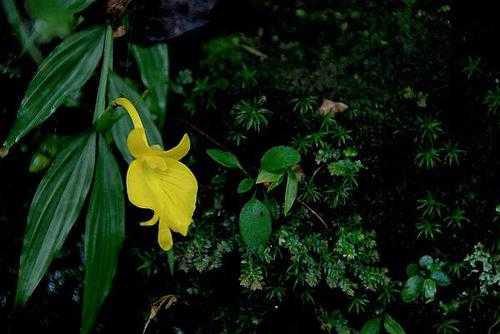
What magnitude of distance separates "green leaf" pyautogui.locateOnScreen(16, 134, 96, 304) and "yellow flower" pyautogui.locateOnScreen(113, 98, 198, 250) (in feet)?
1.20

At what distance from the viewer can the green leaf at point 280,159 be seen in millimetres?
1823

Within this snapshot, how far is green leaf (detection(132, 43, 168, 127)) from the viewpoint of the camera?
2154 millimetres

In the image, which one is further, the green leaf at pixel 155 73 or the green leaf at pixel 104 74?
the green leaf at pixel 155 73

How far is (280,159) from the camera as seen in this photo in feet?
6.03

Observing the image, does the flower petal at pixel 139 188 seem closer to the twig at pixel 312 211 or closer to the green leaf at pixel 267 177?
the green leaf at pixel 267 177

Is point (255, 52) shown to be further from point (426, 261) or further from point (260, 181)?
point (426, 261)

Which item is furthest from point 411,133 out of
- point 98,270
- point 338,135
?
point 98,270

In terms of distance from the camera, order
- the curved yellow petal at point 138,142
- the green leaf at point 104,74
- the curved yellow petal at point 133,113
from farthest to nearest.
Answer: the green leaf at point 104,74, the curved yellow petal at point 133,113, the curved yellow petal at point 138,142

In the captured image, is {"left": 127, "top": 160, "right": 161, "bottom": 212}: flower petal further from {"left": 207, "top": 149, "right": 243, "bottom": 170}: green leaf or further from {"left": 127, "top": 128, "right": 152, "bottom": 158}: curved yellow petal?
{"left": 207, "top": 149, "right": 243, "bottom": 170}: green leaf

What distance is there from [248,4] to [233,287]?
1230 millimetres

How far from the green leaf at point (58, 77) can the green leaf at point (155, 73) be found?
163mm

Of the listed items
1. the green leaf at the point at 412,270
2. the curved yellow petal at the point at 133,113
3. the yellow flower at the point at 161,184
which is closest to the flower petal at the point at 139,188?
the yellow flower at the point at 161,184

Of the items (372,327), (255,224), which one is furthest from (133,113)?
(372,327)

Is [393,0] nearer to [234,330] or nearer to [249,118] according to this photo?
[249,118]
